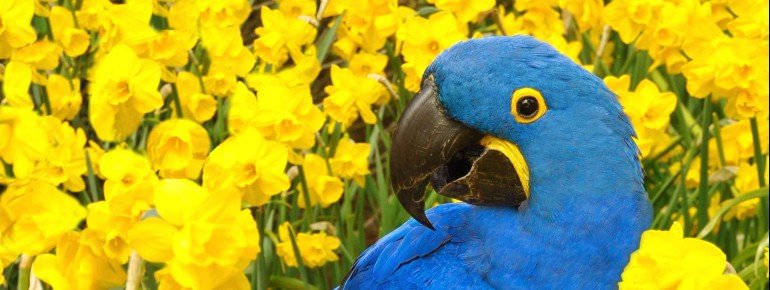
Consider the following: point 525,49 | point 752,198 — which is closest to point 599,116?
point 525,49

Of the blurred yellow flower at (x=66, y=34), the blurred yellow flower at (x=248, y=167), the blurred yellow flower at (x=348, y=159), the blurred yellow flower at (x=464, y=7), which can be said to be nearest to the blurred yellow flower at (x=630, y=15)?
the blurred yellow flower at (x=464, y=7)

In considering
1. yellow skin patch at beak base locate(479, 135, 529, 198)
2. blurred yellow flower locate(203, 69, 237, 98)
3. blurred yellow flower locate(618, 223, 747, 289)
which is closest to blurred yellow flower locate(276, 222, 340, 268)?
blurred yellow flower locate(203, 69, 237, 98)

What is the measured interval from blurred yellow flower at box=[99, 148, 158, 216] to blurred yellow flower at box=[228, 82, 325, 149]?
23cm

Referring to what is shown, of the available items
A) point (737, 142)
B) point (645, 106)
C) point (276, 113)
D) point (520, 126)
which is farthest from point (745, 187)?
point (276, 113)

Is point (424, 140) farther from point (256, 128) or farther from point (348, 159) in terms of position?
point (348, 159)

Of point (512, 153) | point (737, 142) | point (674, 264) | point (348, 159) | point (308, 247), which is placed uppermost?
point (674, 264)

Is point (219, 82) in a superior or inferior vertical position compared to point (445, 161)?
inferior

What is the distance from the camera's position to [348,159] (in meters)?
2.04

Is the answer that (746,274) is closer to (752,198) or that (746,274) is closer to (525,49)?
(752,198)

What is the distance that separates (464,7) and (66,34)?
0.70 meters

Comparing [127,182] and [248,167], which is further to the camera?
[248,167]

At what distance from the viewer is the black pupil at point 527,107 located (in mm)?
1379

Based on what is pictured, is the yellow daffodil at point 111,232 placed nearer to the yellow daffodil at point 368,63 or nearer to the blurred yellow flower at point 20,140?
the blurred yellow flower at point 20,140

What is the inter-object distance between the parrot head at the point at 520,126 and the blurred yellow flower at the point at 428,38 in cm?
55
